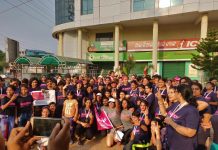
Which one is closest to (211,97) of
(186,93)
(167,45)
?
(186,93)

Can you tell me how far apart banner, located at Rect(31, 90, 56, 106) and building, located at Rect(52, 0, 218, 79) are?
1720 centimetres

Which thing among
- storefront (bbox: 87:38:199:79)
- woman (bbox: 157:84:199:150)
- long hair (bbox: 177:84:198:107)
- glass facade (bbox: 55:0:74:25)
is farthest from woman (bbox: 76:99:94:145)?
glass facade (bbox: 55:0:74:25)

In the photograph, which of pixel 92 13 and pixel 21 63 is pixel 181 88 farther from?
pixel 92 13

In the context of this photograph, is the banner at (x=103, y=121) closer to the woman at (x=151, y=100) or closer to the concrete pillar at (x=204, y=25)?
the woman at (x=151, y=100)

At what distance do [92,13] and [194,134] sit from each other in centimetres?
2673

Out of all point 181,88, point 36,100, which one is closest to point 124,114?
point 36,100

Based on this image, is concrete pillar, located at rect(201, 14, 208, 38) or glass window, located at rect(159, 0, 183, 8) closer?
concrete pillar, located at rect(201, 14, 208, 38)

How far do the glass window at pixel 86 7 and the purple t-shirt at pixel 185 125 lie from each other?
1056 inches

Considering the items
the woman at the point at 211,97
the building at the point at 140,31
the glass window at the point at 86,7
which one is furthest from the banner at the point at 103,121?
the glass window at the point at 86,7

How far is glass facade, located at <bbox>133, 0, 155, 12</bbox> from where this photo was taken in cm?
2302

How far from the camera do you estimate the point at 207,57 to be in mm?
18969

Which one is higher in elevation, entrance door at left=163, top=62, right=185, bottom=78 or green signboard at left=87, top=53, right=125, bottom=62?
green signboard at left=87, top=53, right=125, bottom=62

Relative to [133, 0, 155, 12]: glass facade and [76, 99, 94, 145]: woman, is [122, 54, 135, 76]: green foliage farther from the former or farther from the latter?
[76, 99, 94, 145]: woman

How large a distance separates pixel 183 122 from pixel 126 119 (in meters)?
3.21
